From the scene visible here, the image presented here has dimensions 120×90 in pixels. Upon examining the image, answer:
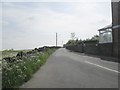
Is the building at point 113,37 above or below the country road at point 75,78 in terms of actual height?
above

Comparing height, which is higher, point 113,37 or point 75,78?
point 113,37

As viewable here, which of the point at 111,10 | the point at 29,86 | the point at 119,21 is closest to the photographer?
the point at 29,86

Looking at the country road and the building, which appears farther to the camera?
the building

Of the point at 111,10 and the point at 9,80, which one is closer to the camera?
the point at 9,80

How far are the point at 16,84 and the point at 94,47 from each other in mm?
40008

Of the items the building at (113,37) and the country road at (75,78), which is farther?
the building at (113,37)

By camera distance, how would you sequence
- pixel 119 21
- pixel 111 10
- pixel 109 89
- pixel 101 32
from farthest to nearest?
pixel 101 32 → pixel 111 10 → pixel 119 21 → pixel 109 89

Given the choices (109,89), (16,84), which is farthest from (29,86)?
(109,89)

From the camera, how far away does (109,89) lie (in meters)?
10.4

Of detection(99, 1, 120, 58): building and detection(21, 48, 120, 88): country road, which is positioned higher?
detection(99, 1, 120, 58): building

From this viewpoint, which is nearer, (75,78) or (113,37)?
(75,78)

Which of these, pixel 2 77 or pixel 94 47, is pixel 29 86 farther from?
pixel 94 47

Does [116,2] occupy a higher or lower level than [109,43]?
higher

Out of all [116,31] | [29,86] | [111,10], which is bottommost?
[29,86]
